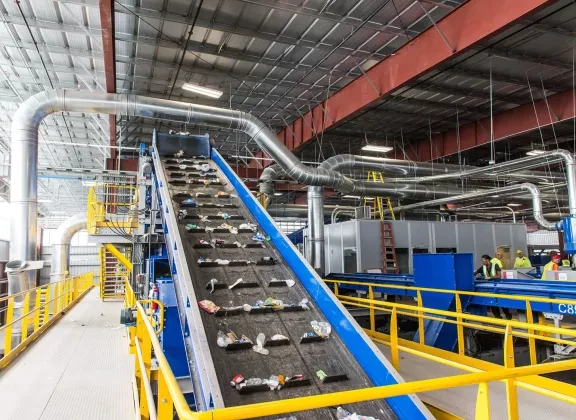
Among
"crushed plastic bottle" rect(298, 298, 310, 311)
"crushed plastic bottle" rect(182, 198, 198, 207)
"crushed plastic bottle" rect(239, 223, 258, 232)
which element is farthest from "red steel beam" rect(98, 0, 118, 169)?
"crushed plastic bottle" rect(298, 298, 310, 311)

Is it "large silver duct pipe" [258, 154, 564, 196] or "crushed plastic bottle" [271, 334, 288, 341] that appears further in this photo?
"large silver duct pipe" [258, 154, 564, 196]

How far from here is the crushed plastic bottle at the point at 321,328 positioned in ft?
14.7

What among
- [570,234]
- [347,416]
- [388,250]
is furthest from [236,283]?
[388,250]

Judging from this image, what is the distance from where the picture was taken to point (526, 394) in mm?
4477

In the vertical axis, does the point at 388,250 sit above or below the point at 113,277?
above

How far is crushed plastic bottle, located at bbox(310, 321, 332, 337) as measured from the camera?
4.48m

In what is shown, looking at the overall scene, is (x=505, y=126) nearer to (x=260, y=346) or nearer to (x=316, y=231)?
(x=316, y=231)

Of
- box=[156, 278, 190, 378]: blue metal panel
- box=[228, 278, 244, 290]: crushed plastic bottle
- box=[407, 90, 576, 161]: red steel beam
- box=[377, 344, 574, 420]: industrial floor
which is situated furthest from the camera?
box=[407, 90, 576, 161]: red steel beam

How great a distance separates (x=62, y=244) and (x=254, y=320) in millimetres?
16924

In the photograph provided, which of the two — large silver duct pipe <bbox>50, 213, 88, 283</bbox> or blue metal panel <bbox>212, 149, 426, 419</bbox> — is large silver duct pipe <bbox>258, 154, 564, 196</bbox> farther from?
large silver duct pipe <bbox>50, 213, 88, 283</bbox>

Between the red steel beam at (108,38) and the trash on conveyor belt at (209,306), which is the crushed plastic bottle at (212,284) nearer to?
the trash on conveyor belt at (209,306)

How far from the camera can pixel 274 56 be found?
1099 cm

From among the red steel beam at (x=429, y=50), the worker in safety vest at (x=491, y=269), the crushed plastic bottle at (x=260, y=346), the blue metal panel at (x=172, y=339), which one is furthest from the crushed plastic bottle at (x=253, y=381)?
the worker in safety vest at (x=491, y=269)

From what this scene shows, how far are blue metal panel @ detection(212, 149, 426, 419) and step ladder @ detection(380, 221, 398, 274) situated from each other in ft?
26.0
